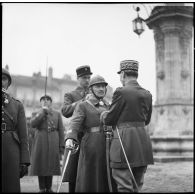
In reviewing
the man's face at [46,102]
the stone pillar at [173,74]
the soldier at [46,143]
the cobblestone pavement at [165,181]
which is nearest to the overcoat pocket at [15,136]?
the cobblestone pavement at [165,181]

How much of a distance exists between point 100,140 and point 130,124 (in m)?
0.57

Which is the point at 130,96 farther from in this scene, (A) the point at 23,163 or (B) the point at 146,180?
(B) the point at 146,180

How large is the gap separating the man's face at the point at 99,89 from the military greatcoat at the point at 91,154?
29 cm

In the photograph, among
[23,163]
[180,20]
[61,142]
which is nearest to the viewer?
[23,163]

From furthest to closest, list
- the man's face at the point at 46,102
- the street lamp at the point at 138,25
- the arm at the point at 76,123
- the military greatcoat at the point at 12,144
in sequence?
the street lamp at the point at 138,25 < the man's face at the point at 46,102 < the arm at the point at 76,123 < the military greatcoat at the point at 12,144

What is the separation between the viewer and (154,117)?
595 inches

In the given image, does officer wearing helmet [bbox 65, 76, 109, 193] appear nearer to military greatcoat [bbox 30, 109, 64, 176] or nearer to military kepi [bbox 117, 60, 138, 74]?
military kepi [bbox 117, 60, 138, 74]

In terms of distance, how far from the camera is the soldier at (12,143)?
4.93m

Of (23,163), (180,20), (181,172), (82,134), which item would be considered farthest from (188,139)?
(23,163)

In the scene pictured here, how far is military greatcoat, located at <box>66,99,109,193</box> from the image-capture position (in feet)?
18.9

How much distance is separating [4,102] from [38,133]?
417cm

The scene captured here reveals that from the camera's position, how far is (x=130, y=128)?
18.0 ft

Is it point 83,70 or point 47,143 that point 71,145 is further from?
point 47,143

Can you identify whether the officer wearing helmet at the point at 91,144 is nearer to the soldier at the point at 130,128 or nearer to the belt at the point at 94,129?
the belt at the point at 94,129
